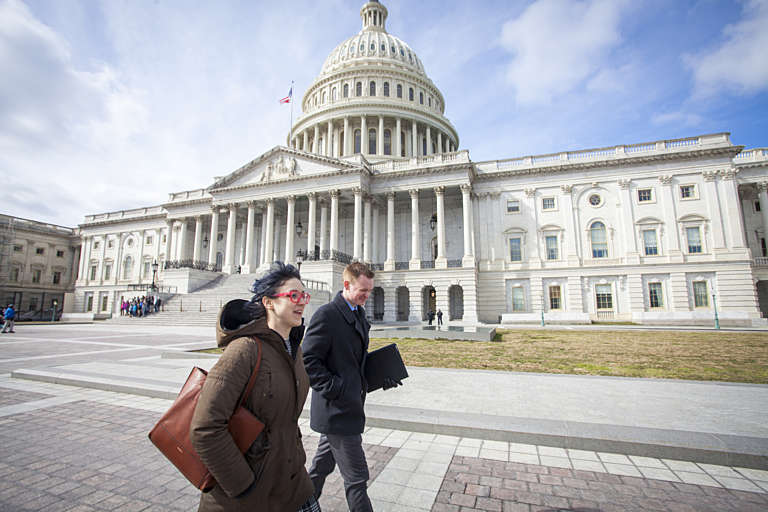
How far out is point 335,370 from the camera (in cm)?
306

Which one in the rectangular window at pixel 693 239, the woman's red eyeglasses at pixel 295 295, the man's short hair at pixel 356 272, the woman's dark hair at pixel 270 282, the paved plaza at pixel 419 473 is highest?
the rectangular window at pixel 693 239

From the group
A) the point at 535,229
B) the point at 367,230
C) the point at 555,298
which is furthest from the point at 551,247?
the point at 367,230

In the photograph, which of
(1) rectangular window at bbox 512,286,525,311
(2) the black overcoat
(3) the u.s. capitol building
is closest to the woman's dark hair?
(2) the black overcoat

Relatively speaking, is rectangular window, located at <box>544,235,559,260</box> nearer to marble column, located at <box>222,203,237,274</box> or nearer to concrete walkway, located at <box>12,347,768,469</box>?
concrete walkway, located at <box>12,347,768,469</box>

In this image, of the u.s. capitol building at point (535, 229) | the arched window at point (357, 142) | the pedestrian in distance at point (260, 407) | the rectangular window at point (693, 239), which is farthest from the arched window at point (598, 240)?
the pedestrian in distance at point (260, 407)

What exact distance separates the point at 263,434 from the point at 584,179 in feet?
129

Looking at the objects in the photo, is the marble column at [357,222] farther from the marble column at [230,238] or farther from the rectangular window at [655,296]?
the rectangular window at [655,296]

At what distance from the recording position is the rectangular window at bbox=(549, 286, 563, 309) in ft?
112

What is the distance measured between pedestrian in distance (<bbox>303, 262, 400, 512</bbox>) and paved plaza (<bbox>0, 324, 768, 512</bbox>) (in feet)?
2.11

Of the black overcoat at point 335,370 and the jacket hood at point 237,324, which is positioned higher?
the jacket hood at point 237,324

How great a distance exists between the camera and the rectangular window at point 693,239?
32125 millimetres

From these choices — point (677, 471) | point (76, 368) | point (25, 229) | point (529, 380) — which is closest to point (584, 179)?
point (529, 380)

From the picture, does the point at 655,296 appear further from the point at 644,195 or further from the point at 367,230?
the point at 367,230

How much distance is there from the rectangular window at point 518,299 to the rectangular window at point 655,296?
33.9 feet
